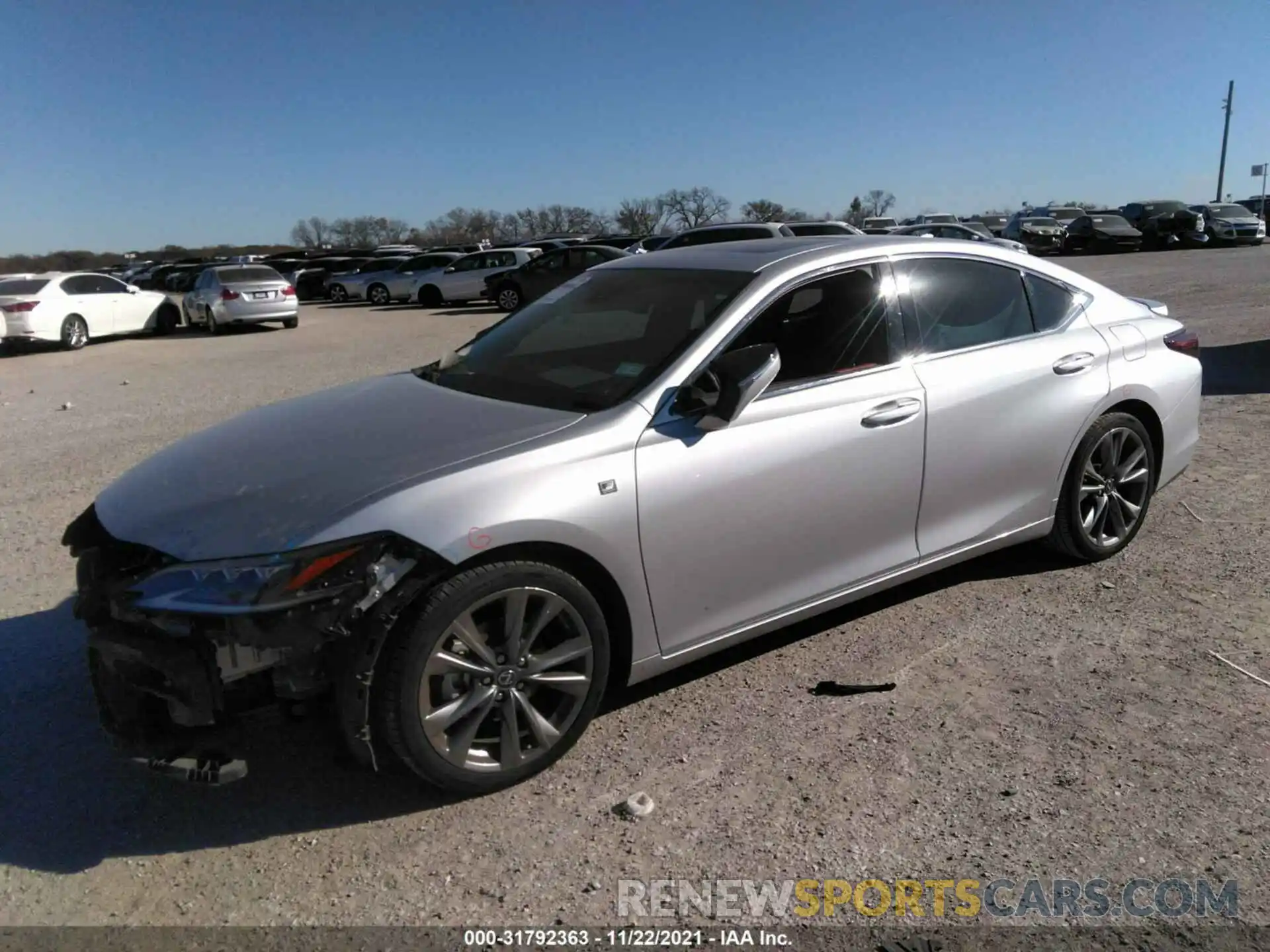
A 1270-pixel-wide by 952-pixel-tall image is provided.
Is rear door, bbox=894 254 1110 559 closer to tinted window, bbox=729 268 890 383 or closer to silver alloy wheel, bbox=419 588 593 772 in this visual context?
tinted window, bbox=729 268 890 383

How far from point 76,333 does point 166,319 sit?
9.66 ft

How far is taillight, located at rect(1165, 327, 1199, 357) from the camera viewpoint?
4.86 metres

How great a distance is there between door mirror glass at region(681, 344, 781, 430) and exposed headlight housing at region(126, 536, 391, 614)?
1170 millimetres

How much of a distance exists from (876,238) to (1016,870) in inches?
103

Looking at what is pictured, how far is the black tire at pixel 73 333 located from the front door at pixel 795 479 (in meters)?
19.4

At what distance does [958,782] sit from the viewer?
304 cm

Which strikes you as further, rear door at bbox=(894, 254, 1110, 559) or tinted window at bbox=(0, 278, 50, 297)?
tinted window at bbox=(0, 278, 50, 297)

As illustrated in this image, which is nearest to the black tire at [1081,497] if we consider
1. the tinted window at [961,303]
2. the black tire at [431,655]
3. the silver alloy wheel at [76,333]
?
the tinted window at [961,303]

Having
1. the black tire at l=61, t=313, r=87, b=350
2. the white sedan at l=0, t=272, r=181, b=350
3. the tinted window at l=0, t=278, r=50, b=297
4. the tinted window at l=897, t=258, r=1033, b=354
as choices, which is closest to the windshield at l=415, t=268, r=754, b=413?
the tinted window at l=897, t=258, r=1033, b=354

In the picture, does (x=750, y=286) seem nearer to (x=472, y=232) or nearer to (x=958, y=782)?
(x=958, y=782)

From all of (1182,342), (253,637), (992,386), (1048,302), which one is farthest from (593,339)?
(1182,342)

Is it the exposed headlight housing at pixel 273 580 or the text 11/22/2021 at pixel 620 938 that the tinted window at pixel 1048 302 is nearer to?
the text 11/22/2021 at pixel 620 938

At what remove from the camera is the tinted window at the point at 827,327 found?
3.65 metres

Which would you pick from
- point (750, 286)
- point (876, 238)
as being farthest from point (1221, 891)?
point (876, 238)
